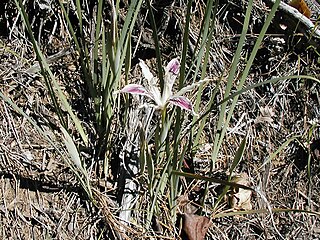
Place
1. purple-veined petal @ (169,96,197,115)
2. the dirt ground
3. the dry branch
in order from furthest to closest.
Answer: the dry branch < the dirt ground < purple-veined petal @ (169,96,197,115)

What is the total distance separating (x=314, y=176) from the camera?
5.30ft

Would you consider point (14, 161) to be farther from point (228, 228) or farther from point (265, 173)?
point (265, 173)

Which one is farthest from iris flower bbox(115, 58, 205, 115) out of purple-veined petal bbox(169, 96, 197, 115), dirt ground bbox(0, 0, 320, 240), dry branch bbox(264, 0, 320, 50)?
dry branch bbox(264, 0, 320, 50)

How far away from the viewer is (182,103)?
→ 1103 mm

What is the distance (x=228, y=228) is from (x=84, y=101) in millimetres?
590

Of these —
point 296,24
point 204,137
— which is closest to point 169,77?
point 204,137

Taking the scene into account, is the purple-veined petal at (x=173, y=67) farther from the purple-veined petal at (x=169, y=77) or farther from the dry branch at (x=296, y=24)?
the dry branch at (x=296, y=24)

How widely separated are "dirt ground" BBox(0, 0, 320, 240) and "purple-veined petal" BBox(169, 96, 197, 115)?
41 cm

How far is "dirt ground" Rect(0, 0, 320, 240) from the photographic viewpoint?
4.58ft

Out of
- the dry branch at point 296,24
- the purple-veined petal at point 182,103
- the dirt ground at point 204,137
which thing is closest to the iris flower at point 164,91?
the purple-veined petal at point 182,103

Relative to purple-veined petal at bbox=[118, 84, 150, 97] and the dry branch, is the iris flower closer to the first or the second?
purple-veined petal at bbox=[118, 84, 150, 97]

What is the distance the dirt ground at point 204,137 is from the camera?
4.58 feet

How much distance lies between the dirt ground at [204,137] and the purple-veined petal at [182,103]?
408 mm

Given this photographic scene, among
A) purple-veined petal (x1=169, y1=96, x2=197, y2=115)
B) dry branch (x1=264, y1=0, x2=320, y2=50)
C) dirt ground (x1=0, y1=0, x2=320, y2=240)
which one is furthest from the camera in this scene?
dry branch (x1=264, y1=0, x2=320, y2=50)
